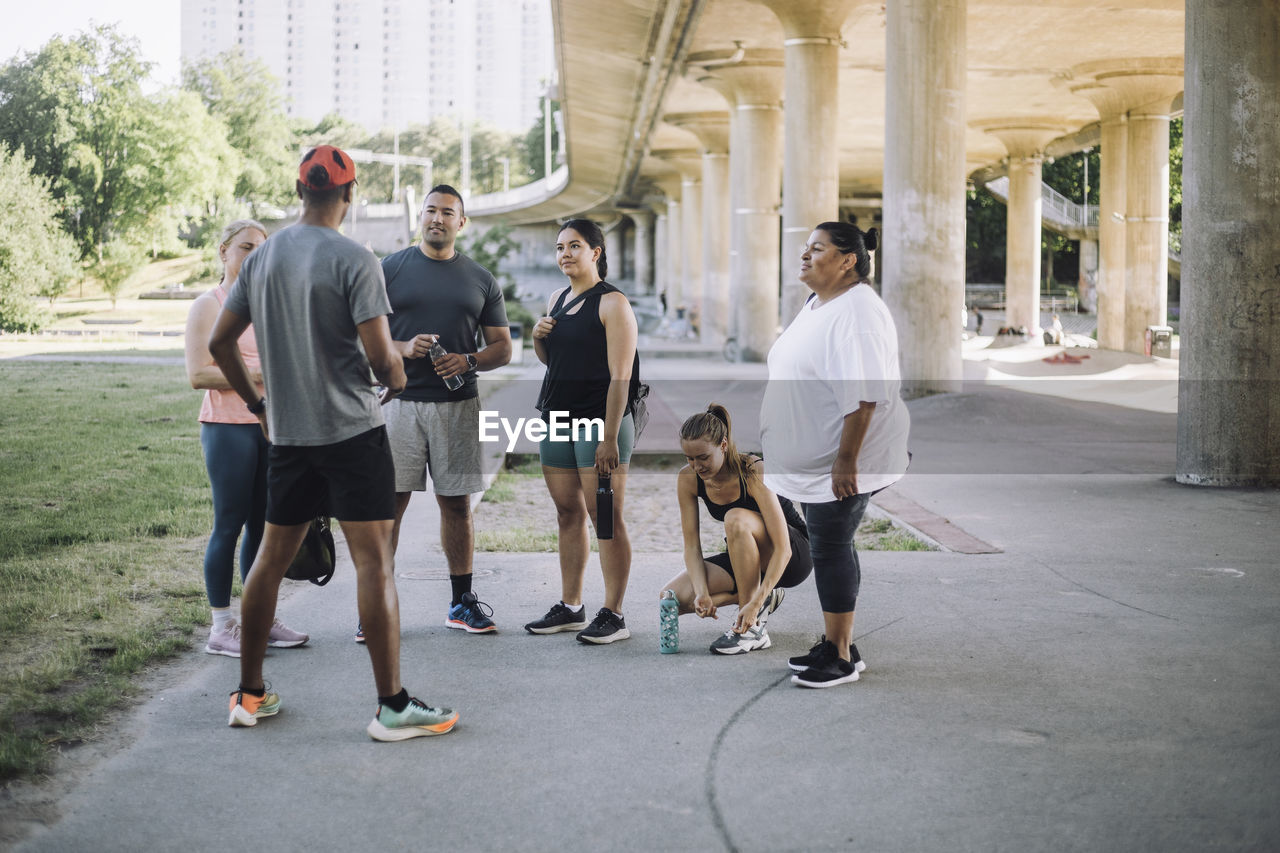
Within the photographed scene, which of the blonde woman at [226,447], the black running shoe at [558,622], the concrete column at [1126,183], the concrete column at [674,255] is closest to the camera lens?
the blonde woman at [226,447]

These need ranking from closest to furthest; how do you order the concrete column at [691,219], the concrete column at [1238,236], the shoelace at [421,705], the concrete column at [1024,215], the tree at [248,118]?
the shoelace at [421,705] → the concrete column at [1238,236] → the tree at [248,118] → the concrete column at [1024,215] → the concrete column at [691,219]

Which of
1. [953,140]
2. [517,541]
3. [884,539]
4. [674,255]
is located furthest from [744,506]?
[674,255]

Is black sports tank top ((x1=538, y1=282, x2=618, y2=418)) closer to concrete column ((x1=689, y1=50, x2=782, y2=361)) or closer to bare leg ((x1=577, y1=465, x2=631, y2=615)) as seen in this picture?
bare leg ((x1=577, y1=465, x2=631, y2=615))

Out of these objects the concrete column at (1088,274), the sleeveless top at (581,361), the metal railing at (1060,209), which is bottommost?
the sleeveless top at (581,361)

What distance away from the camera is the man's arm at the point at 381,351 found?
14.4 feet

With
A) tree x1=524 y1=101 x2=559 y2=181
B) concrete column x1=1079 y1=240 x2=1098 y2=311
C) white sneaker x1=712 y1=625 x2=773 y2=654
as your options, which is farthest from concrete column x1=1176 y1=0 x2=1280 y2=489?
tree x1=524 y1=101 x2=559 y2=181

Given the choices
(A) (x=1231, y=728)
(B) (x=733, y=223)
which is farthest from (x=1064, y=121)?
(A) (x=1231, y=728)

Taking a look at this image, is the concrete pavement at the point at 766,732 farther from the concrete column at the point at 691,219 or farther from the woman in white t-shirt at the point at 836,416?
the concrete column at the point at 691,219

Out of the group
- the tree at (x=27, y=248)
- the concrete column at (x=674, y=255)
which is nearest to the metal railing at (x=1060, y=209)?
the concrete column at (x=674, y=255)

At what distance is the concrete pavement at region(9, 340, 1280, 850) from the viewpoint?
3648 mm

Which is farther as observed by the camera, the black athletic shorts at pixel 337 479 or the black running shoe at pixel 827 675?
the black running shoe at pixel 827 675

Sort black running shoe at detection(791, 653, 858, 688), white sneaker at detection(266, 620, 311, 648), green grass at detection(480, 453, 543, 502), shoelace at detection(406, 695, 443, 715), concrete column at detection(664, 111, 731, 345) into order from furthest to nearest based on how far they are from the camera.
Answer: concrete column at detection(664, 111, 731, 345), green grass at detection(480, 453, 543, 502), white sneaker at detection(266, 620, 311, 648), black running shoe at detection(791, 653, 858, 688), shoelace at detection(406, 695, 443, 715)

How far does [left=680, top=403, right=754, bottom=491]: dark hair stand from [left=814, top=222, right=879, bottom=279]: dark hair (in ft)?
2.81

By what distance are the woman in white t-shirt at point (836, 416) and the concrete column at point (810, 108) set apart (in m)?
21.1
